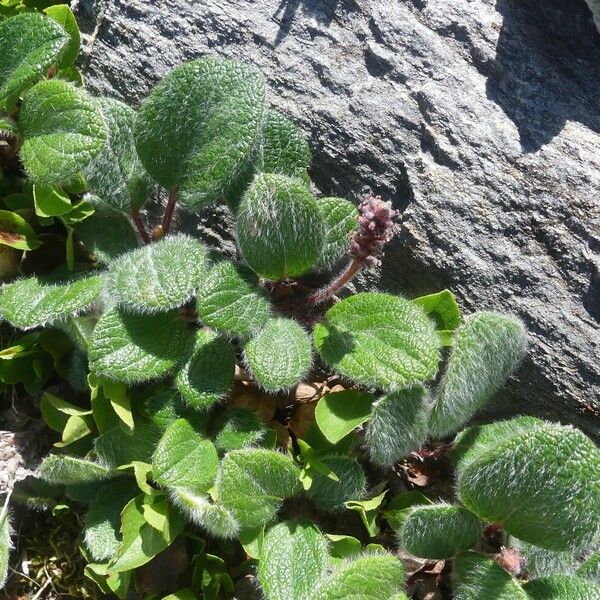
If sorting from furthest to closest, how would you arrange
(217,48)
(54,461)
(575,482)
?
1. (217,48)
2. (54,461)
3. (575,482)

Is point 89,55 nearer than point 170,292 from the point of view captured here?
No

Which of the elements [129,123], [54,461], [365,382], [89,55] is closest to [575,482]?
[365,382]

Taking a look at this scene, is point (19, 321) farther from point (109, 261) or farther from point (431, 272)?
point (431, 272)

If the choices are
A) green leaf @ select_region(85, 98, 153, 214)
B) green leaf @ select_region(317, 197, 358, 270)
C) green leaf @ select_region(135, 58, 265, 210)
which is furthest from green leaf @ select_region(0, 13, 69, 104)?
green leaf @ select_region(317, 197, 358, 270)

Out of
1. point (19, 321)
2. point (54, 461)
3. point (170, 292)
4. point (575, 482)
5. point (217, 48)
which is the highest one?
point (217, 48)

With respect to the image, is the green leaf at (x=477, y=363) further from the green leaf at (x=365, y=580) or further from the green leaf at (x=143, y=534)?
the green leaf at (x=143, y=534)

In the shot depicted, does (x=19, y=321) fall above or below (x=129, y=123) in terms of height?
below
